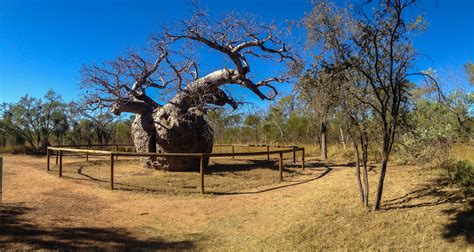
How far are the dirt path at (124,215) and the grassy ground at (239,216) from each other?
0.02 metres

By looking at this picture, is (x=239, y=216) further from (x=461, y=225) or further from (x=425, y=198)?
(x=461, y=225)

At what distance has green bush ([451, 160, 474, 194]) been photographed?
244 inches

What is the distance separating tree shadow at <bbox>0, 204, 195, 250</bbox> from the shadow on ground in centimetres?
364

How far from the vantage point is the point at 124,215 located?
6.41 metres

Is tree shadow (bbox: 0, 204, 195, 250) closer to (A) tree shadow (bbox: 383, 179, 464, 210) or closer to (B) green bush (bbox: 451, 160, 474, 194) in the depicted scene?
(A) tree shadow (bbox: 383, 179, 464, 210)

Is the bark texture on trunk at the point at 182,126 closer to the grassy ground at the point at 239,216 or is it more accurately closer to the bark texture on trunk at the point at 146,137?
the bark texture on trunk at the point at 146,137

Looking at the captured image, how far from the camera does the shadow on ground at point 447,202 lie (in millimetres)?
4645

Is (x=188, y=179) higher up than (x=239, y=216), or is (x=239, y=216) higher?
(x=188, y=179)

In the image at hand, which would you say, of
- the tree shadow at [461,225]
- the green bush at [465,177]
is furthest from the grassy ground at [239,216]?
the green bush at [465,177]

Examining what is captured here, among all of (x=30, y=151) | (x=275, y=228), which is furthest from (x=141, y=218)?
(x=30, y=151)

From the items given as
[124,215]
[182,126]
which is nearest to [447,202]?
[124,215]

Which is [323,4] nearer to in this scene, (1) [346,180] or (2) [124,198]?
(1) [346,180]

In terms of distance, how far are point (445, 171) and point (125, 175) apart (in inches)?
363

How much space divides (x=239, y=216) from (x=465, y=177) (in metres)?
4.42
